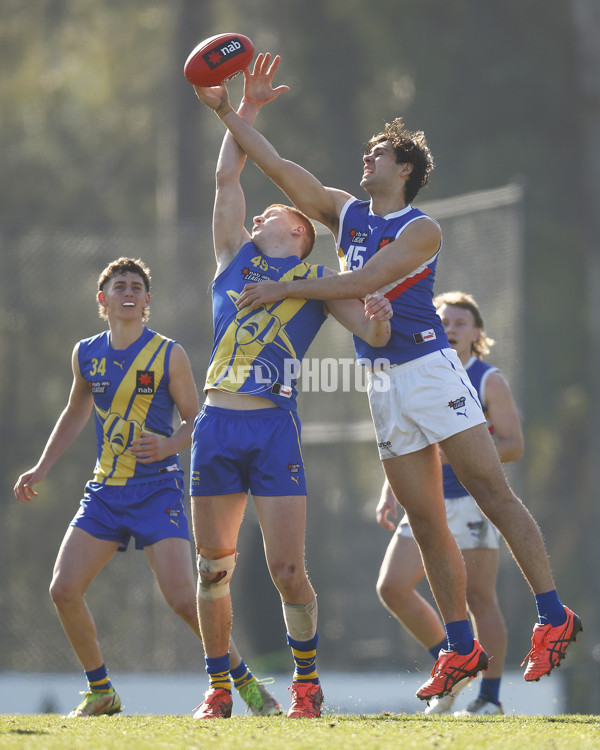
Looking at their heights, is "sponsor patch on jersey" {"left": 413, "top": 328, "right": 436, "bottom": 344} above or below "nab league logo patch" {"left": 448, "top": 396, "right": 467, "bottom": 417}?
above

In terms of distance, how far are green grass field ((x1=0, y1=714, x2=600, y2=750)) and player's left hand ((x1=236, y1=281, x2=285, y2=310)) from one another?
1623 mm

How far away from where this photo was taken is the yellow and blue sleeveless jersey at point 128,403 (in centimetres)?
534

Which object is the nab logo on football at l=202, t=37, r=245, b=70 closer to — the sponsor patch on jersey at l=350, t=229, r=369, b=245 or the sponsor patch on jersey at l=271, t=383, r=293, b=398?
the sponsor patch on jersey at l=350, t=229, r=369, b=245

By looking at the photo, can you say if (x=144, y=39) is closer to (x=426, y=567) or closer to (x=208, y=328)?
(x=208, y=328)

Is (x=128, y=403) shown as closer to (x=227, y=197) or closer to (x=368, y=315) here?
(x=227, y=197)

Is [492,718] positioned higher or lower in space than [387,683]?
higher

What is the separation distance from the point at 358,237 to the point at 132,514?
5.46ft

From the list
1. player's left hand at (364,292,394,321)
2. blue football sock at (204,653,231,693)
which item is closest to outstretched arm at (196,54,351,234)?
player's left hand at (364,292,394,321)

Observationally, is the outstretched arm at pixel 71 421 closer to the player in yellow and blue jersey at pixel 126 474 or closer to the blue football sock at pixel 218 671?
the player in yellow and blue jersey at pixel 126 474

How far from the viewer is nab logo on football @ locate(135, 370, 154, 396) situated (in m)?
5.40

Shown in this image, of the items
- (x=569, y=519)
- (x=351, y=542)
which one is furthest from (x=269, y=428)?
(x=569, y=519)

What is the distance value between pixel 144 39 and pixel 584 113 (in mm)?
6880

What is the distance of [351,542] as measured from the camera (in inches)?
411

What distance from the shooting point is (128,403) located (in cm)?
539
